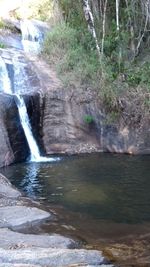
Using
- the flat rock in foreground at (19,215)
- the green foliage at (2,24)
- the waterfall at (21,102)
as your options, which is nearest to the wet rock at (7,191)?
the flat rock in foreground at (19,215)

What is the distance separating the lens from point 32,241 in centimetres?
763

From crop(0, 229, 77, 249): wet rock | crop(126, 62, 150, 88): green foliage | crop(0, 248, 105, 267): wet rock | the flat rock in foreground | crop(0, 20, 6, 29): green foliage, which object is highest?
crop(0, 20, 6, 29): green foliage

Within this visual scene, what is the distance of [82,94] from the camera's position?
17.5 m

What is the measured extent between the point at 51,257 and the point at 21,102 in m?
11.2

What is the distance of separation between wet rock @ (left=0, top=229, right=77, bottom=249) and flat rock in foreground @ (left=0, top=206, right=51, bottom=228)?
0.76 metres

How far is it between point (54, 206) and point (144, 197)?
6.73 feet

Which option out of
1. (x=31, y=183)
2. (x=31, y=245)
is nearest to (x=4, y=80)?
(x=31, y=183)

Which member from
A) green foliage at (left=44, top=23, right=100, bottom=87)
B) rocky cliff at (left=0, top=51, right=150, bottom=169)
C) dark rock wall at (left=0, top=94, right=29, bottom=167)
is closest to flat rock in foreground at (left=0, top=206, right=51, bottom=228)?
dark rock wall at (left=0, top=94, right=29, bottom=167)

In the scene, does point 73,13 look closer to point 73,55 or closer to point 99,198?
point 73,55

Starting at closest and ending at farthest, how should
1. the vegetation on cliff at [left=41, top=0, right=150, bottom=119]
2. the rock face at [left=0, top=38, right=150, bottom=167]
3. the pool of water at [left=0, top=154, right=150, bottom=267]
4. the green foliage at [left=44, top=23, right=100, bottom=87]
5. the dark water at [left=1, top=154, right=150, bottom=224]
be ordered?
the pool of water at [left=0, top=154, right=150, bottom=267] < the dark water at [left=1, top=154, right=150, bottom=224] < the rock face at [left=0, top=38, right=150, bottom=167] < the vegetation on cliff at [left=41, top=0, right=150, bottom=119] < the green foliage at [left=44, top=23, right=100, bottom=87]

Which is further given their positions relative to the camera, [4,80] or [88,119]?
[4,80]

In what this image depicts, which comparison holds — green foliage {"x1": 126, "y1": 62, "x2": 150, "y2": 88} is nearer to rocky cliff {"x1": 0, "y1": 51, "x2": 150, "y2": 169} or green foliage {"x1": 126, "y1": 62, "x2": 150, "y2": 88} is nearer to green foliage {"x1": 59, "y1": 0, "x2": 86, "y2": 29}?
rocky cliff {"x1": 0, "y1": 51, "x2": 150, "y2": 169}

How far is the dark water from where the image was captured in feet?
33.2

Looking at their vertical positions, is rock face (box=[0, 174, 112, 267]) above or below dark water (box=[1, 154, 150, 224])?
above
